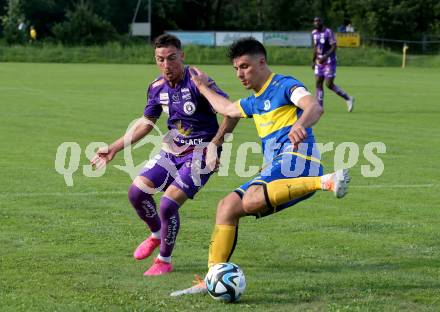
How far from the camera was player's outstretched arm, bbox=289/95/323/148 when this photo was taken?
6383 mm

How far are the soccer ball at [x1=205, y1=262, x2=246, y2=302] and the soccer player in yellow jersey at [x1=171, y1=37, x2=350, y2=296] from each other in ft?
0.64

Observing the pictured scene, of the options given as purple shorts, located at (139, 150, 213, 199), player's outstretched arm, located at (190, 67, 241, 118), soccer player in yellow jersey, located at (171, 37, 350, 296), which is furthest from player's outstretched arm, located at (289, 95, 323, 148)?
purple shorts, located at (139, 150, 213, 199)

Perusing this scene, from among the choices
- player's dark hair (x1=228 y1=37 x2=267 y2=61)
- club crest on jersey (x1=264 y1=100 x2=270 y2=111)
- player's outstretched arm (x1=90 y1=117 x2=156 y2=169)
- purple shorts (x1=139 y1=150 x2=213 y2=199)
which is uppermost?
player's dark hair (x1=228 y1=37 x2=267 y2=61)

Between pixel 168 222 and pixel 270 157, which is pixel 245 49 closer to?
pixel 270 157

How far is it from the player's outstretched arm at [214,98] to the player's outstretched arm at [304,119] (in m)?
0.89

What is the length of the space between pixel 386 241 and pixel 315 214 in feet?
5.18

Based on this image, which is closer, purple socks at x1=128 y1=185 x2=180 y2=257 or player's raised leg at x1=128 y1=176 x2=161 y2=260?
purple socks at x1=128 y1=185 x2=180 y2=257

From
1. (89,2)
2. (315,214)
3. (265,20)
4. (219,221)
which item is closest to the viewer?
(219,221)

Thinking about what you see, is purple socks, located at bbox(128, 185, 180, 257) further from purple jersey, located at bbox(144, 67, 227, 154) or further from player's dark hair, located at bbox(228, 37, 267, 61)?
player's dark hair, located at bbox(228, 37, 267, 61)

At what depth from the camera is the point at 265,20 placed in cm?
8938

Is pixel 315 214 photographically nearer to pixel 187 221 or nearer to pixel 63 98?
pixel 187 221

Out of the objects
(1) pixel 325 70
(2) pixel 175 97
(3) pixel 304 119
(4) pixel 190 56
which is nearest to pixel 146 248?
(2) pixel 175 97

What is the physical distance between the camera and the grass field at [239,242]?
686cm

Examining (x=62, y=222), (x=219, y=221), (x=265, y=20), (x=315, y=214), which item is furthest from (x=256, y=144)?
(x=265, y=20)
